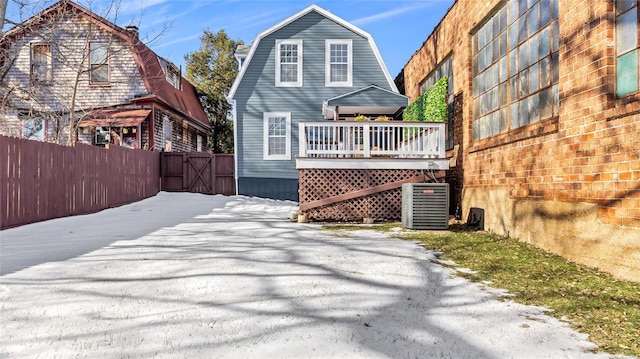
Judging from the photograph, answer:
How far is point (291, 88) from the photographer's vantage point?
15117 mm

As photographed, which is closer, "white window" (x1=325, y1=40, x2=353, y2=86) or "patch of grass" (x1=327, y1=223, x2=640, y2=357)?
"patch of grass" (x1=327, y1=223, x2=640, y2=357)

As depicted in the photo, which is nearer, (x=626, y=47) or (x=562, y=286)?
(x=562, y=286)

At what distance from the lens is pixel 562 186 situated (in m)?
4.84

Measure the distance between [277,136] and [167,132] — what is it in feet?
23.8

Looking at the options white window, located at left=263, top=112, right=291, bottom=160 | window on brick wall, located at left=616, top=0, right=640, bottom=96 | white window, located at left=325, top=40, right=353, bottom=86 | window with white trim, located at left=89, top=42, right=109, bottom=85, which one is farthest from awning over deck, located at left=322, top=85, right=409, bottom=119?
window with white trim, located at left=89, top=42, right=109, bottom=85

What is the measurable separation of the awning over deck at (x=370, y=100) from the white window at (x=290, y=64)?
2.53 meters

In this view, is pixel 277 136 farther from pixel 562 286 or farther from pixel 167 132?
pixel 562 286

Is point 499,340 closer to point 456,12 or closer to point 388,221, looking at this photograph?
point 388,221

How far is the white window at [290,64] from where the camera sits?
49.4ft

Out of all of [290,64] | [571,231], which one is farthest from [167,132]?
[571,231]

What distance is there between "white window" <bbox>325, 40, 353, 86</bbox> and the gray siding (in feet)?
0.54

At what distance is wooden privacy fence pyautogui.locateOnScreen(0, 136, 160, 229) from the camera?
23.6ft

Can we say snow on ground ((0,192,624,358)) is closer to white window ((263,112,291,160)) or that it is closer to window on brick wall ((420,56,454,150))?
window on brick wall ((420,56,454,150))

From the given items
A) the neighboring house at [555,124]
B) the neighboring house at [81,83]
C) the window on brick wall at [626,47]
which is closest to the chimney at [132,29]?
the neighboring house at [81,83]
